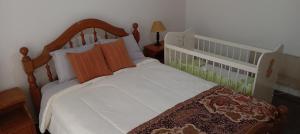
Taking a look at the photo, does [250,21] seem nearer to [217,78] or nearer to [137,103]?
[217,78]

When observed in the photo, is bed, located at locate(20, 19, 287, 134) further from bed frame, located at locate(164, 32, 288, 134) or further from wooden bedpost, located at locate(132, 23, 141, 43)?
wooden bedpost, located at locate(132, 23, 141, 43)

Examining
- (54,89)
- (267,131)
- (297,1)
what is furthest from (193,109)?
(297,1)

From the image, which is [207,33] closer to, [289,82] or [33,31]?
[289,82]

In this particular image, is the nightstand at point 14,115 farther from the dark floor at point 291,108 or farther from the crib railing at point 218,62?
the dark floor at point 291,108

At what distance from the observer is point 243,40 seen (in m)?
3.26

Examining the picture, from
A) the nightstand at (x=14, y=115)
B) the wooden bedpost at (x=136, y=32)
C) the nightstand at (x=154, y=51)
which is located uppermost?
the wooden bedpost at (x=136, y=32)

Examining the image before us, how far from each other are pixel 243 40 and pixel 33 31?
102 inches

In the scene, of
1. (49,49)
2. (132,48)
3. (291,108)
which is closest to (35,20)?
(49,49)

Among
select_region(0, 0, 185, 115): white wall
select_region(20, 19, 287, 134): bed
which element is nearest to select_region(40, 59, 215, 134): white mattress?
select_region(20, 19, 287, 134): bed

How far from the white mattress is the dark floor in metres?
1.10

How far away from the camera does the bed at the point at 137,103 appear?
1.65m

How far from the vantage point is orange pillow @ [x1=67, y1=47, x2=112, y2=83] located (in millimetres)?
2248

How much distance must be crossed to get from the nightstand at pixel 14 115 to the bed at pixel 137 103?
120 mm

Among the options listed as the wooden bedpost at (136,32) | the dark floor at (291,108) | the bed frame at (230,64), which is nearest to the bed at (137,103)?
the bed frame at (230,64)
